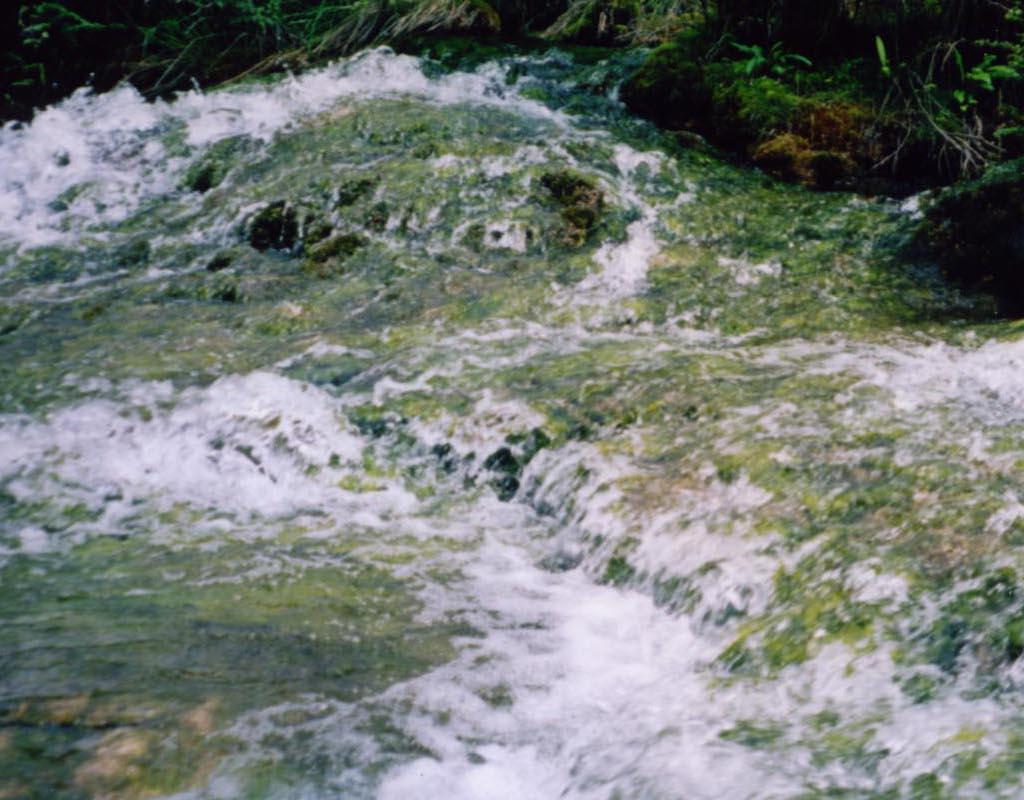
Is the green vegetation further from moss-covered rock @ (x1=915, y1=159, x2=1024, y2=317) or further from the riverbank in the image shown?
moss-covered rock @ (x1=915, y1=159, x2=1024, y2=317)

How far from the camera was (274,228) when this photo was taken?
6.71 metres

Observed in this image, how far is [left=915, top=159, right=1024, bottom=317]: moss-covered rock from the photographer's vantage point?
525 centimetres

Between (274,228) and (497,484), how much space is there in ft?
11.4

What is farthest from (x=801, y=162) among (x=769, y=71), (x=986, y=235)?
(x=986, y=235)

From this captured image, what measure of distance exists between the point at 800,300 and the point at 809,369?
40.1 inches

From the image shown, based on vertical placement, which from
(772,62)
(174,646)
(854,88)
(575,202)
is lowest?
(174,646)

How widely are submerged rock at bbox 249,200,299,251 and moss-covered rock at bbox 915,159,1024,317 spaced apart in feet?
13.6

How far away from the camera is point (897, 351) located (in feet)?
15.1

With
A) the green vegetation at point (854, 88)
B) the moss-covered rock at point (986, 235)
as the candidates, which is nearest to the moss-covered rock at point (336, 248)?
the green vegetation at point (854, 88)

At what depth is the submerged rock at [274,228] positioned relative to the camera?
Answer: 21.7 feet

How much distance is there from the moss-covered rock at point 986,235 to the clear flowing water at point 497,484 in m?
0.22

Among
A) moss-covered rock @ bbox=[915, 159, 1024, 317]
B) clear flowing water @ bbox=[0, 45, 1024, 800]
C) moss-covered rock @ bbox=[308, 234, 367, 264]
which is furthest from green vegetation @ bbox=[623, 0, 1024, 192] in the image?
moss-covered rock @ bbox=[308, 234, 367, 264]

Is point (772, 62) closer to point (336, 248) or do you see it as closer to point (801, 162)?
point (801, 162)

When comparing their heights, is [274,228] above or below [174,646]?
above
